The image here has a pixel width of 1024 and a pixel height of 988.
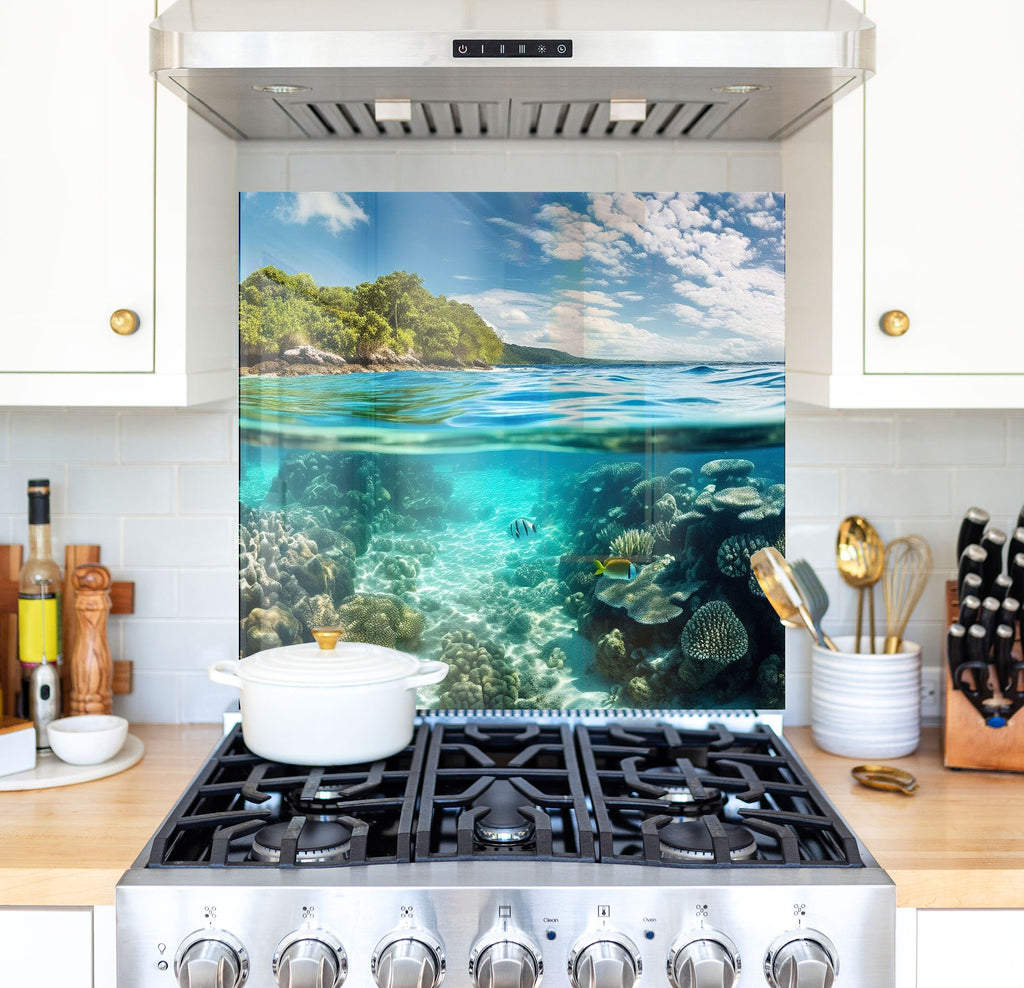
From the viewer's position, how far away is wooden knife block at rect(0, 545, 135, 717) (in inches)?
84.3

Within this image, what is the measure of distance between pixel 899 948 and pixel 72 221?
1.59 metres

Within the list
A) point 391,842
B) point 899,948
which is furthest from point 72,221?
point 899,948

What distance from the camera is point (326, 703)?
176cm

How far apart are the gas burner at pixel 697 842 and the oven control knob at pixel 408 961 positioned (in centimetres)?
34

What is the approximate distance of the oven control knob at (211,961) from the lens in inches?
56.2

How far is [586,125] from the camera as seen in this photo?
2.02 metres

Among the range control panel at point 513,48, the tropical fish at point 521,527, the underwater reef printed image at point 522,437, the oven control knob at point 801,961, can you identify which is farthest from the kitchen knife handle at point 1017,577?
the range control panel at point 513,48

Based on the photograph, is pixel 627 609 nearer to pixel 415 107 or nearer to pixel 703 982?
pixel 703 982

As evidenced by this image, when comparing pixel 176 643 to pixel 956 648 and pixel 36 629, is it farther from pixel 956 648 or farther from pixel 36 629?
pixel 956 648

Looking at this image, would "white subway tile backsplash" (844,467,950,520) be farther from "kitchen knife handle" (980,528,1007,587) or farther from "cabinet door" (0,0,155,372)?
"cabinet door" (0,0,155,372)

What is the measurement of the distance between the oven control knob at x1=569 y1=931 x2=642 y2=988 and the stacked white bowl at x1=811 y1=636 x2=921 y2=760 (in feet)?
2.26

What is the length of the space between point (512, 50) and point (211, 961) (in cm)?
127

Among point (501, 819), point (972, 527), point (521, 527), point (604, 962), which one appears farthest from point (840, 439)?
point (604, 962)

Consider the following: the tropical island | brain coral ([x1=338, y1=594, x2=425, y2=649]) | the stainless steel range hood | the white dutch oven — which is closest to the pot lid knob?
the white dutch oven
